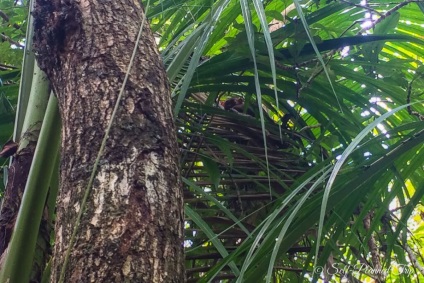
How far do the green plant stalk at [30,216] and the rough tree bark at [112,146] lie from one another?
0.06 metres

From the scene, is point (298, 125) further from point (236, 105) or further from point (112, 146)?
point (112, 146)

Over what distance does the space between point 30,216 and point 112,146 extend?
140 mm

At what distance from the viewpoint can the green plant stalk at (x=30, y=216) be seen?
0.48 m

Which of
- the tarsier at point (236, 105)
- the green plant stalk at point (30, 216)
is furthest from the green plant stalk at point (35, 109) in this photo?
the tarsier at point (236, 105)

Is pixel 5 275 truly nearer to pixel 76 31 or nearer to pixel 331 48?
pixel 76 31

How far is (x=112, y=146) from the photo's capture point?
41cm

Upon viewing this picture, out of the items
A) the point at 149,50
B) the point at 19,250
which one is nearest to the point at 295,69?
the point at 149,50

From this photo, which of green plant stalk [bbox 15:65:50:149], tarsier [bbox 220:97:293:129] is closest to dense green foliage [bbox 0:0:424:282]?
tarsier [bbox 220:97:293:129]

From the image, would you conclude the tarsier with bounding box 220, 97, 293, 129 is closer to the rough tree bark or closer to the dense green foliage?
the dense green foliage

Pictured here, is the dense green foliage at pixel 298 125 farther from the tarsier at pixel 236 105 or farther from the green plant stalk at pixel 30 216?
the green plant stalk at pixel 30 216

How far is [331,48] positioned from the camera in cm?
82

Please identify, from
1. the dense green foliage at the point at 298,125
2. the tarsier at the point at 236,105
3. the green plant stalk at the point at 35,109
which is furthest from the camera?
the tarsier at the point at 236,105

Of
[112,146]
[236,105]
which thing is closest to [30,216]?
[112,146]

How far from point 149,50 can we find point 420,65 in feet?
1.97
